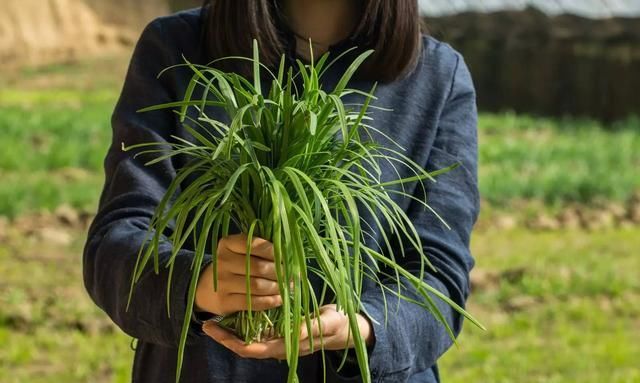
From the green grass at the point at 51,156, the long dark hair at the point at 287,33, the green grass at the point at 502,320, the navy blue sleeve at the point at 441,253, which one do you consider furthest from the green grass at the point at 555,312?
the long dark hair at the point at 287,33

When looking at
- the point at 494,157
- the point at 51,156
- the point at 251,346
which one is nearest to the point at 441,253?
the point at 251,346

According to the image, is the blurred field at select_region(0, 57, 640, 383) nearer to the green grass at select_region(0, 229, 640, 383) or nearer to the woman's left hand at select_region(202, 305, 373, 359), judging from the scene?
the green grass at select_region(0, 229, 640, 383)

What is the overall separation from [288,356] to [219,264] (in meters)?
0.13

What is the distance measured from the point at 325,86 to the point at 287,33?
0.10 metres

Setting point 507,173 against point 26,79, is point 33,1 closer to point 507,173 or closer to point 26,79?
point 26,79

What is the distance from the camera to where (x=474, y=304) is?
17.0ft

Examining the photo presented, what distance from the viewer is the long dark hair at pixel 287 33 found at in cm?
172

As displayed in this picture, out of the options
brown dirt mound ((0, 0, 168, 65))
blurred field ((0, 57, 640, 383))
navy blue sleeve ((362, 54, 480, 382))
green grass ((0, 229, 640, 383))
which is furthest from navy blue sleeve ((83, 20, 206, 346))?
brown dirt mound ((0, 0, 168, 65))

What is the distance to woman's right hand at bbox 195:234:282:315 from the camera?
136 centimetres

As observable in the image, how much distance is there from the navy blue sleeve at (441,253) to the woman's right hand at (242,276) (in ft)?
0.74

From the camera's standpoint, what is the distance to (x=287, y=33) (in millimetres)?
1766

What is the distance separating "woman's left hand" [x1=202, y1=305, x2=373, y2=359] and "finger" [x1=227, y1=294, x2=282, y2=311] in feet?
0.13

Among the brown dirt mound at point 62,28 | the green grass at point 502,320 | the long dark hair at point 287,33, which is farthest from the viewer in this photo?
the brown dirt mound at point 62,28

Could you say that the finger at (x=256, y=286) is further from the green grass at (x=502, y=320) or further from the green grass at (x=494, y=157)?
the green grass at (x=494, y=157)
